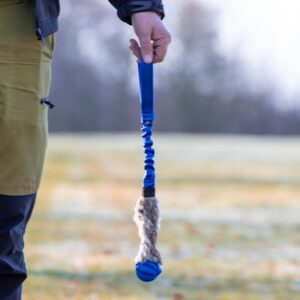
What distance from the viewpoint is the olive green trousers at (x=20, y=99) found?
272cm

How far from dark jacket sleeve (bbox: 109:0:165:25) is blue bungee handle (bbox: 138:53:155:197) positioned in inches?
5.9

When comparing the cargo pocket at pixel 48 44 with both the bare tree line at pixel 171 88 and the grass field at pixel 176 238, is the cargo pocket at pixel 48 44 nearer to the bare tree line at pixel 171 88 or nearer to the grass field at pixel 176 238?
the grass field at pixel 176 238

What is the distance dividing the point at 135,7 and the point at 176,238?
5978mm

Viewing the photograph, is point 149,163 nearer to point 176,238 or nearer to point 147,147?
point 147,147

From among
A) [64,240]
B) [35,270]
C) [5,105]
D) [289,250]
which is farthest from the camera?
[64,240]

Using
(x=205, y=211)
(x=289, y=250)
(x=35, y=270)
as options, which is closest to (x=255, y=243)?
(x=289, y=250)

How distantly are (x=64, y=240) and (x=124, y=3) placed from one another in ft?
18.8

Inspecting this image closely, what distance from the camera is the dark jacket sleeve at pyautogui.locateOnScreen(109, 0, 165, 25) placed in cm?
276

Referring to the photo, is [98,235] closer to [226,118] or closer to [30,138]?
[30,138]

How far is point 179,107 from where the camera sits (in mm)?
53750

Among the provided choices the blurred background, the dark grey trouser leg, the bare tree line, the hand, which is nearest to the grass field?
the blurred background

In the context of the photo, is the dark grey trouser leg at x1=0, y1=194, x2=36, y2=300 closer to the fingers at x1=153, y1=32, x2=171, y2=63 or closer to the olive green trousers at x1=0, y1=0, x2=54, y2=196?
the olive green trousers at x1=0, y1=0, x2=54, y2=196

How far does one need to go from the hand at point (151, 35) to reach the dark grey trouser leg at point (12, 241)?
55 cm

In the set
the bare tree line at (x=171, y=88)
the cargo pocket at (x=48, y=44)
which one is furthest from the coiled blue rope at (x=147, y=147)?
the bare tree line at (x=171, y=88)
